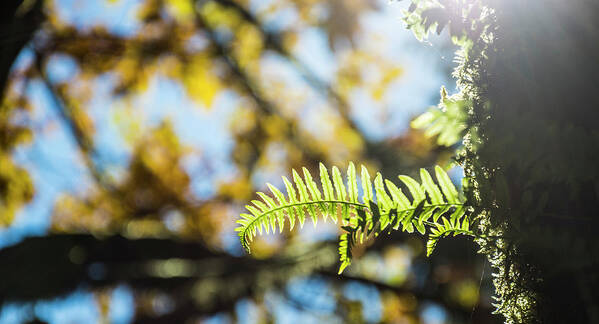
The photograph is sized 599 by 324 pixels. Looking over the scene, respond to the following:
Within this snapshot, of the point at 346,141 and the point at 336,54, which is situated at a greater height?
the point at 336,54

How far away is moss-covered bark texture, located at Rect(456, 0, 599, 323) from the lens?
20.1 inches

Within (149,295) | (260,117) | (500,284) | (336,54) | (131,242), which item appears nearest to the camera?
(500,284)

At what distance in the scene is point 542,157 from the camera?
55cm

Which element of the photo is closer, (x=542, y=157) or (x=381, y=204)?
(x=542, y=157)

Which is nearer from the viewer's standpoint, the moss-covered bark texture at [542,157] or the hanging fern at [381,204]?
the moss-covered bark texture at [542,157]

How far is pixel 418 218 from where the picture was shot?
2.23 feet

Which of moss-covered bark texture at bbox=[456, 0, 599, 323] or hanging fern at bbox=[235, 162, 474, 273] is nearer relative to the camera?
moss-covered bark texture at bbox=[456, 0, 599, 323]

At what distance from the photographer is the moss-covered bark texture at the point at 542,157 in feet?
1.68

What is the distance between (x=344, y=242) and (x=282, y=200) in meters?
0.15

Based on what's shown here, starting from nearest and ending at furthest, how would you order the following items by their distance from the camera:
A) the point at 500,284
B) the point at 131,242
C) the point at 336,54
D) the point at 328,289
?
the point at 500,284
the point at 131,242
the point at 328,289
the point at 336,54

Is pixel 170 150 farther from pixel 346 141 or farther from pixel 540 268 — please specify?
pixel 540 268

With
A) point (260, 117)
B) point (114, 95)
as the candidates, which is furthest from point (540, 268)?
point (114, 95)

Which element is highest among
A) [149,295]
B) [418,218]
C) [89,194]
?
[89,194]

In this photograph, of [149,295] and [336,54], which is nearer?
[149,295]
